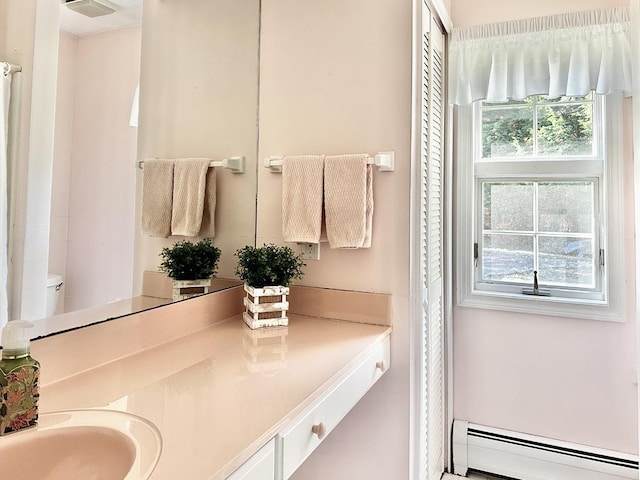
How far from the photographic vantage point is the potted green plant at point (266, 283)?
1543 mm

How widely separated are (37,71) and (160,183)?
47 centimetres

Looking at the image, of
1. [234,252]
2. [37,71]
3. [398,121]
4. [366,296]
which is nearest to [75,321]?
[37,71]

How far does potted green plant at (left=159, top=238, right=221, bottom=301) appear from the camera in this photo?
4.75 ft

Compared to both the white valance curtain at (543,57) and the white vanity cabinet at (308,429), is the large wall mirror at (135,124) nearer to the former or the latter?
the white vanity cabinet at (308,429)

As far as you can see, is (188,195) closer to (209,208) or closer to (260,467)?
(209,208)

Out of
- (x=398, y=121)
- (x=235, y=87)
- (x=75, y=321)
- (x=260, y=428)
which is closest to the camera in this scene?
(x=260, y=428)

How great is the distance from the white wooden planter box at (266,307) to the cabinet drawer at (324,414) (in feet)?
1.21

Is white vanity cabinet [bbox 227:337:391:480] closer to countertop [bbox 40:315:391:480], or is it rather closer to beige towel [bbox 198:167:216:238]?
countertop [bbox 40:315:391:480]

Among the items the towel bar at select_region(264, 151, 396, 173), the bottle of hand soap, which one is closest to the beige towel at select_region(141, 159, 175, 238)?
the bottle of hand soap

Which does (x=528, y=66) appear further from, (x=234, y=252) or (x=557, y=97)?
(x=234, y=252)

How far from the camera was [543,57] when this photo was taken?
193cm

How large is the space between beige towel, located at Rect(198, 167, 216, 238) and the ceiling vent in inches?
24.6

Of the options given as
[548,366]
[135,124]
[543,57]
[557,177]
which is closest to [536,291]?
[548,366]

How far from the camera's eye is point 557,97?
1957 mm
